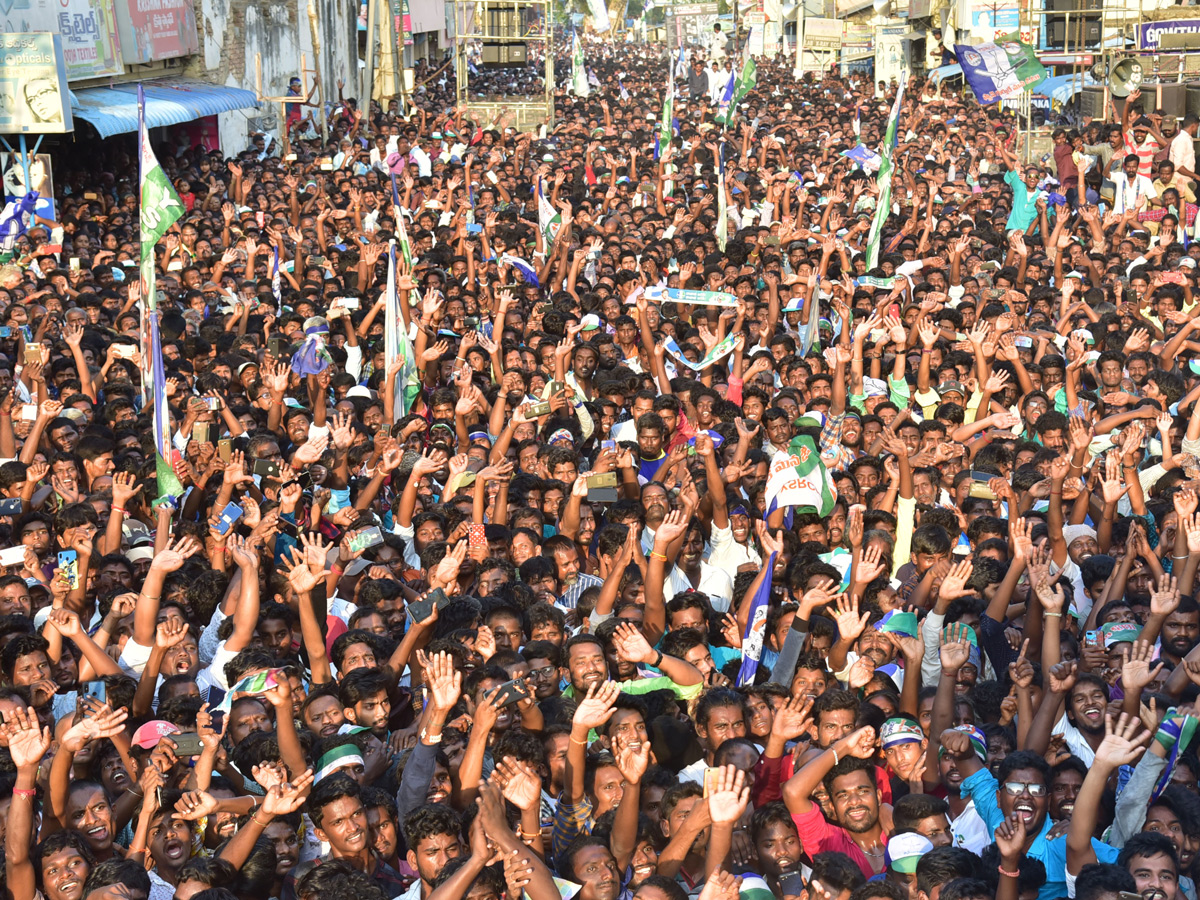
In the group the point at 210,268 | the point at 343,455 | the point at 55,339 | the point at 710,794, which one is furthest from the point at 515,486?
the point at 210,268

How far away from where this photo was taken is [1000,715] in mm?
5312

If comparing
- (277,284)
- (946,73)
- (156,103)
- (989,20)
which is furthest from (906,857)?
(946,73)

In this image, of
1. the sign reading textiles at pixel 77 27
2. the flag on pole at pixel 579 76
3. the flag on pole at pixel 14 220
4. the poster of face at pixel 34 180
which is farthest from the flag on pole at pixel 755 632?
the flag on pole at pixel 579 76

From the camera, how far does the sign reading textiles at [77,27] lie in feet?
54.4

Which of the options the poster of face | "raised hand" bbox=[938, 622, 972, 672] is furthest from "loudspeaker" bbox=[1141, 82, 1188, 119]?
"raised hand" bbox=[938, 622, 972, 672]

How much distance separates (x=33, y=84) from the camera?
49.8 feet

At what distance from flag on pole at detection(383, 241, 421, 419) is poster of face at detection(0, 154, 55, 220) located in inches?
256

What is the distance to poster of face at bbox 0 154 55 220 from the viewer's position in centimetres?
1438

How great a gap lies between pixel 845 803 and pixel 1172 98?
1704cm

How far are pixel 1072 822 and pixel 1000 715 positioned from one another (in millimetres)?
1015

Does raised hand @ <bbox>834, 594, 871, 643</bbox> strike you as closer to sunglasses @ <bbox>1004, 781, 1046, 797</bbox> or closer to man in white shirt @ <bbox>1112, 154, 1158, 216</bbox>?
sunglasses @ <bbox>1004, 781, 1046, 797</bbox>

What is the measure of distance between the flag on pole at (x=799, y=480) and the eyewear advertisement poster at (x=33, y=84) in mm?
10966

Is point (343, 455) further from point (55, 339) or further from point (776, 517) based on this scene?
point (55, 339)

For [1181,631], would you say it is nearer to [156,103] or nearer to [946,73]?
[156,103]
